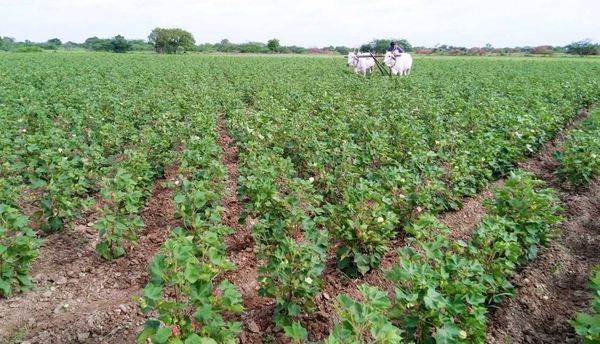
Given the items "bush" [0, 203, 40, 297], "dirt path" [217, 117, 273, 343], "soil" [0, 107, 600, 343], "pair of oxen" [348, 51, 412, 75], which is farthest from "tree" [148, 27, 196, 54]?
"bush" [0, 203, 40, 297]

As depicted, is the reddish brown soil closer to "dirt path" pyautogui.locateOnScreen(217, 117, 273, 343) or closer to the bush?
"dirt path" pyautogui.locateOnScreen(217, 117, 273, 343)

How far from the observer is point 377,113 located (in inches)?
394

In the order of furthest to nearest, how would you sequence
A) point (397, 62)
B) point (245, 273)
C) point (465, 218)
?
point (397, 62) < point (465, 218) < point (245, 273)

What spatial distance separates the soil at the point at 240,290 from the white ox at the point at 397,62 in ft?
48.8

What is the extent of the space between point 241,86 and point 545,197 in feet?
41.6

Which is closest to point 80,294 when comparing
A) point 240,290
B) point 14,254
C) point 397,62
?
point 14,254

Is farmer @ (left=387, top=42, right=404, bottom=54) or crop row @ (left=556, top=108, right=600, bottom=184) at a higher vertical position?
farmer @ (left=387, top=42, right=404, bottom=54)

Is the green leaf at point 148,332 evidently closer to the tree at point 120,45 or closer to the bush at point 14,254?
the bush at point 14,254

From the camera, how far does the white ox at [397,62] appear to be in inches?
778

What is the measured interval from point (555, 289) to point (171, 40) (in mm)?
68824

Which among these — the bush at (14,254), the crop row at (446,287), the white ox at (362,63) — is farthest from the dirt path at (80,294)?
the white ox at (362,63)

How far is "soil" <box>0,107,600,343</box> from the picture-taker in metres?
3.71

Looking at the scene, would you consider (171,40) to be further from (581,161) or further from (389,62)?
(581,161)

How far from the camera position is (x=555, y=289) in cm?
430
